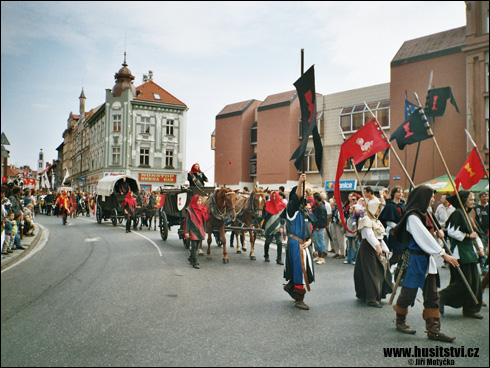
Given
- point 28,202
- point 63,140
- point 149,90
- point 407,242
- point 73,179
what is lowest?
point 407,242

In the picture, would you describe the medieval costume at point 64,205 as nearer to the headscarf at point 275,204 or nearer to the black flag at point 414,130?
the headscarf at point 275,204

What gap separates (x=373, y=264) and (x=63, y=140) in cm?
403

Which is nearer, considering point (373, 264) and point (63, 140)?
point (63, 140)

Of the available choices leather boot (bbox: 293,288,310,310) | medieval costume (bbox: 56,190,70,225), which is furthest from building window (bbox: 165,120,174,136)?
leather boot (bbox: 293,288,310,310)

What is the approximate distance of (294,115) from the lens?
326 inches

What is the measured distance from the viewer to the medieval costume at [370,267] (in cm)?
457

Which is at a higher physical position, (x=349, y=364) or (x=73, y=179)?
(x=73, y=179)

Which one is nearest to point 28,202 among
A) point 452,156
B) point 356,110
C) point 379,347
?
point 379,347

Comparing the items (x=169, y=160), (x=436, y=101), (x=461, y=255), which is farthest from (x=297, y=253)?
(x=436, y=101)

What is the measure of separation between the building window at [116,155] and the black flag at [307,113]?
1.51 m

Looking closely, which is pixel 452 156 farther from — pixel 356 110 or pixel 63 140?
pixel 356 110

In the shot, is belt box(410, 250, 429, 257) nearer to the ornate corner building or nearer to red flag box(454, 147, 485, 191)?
red flag box(454, 147, 485, 191)

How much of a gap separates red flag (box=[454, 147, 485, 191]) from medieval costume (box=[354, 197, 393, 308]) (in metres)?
1.20

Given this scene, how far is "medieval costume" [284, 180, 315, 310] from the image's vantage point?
427 centimetres
